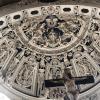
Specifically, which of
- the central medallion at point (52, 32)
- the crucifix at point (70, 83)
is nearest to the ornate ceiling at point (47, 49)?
the central medallion at point (52, 32)

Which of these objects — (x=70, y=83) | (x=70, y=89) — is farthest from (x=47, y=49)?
(x=70, y=89)

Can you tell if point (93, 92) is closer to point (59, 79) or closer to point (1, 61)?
point (59, 79)

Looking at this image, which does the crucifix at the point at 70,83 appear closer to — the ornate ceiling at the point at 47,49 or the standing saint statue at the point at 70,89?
the standing saint statue at the point at 70,89

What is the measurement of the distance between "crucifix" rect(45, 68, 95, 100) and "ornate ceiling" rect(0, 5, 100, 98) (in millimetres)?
342

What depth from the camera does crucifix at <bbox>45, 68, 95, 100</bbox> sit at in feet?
45.4

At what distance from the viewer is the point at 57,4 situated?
13750 millimetres

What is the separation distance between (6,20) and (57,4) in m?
1.46

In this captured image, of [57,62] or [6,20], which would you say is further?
[57,62]

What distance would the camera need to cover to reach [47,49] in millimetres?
14516

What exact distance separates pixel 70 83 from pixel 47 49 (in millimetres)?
1262

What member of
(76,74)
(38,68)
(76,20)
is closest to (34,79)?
(38,68)

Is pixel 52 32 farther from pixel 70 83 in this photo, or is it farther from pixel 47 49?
pixel 70 83

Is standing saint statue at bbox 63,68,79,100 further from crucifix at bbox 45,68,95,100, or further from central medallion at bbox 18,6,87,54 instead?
central medallion at bbox 18,6,87,54

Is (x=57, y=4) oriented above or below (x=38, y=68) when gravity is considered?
above
